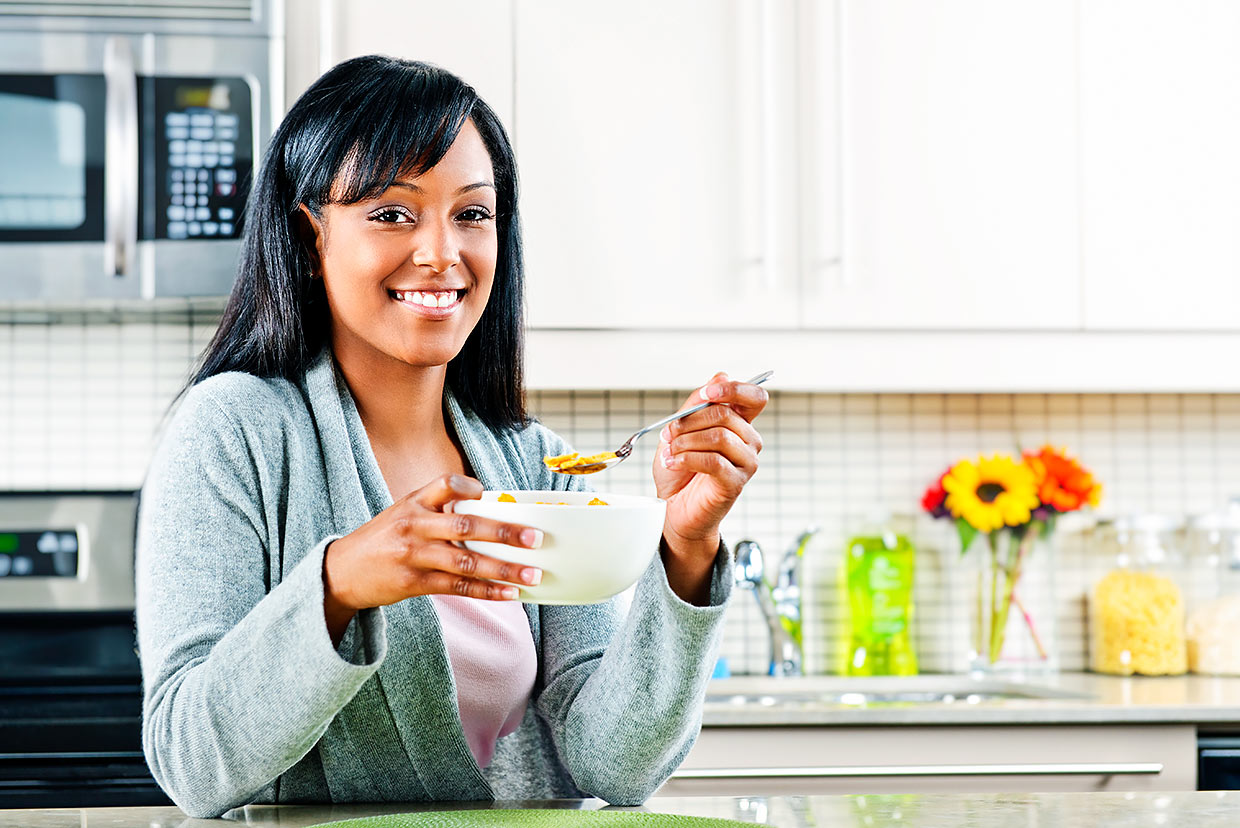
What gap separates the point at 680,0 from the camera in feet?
6.58

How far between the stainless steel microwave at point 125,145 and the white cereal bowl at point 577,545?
1.30 m

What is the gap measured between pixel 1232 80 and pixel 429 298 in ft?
5.36

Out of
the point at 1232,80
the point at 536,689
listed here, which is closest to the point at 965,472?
the point at 1232,80

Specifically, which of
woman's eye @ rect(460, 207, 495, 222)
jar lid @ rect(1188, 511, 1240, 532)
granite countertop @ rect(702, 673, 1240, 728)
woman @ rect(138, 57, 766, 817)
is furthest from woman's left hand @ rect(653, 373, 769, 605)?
jar lid @ rect(1188, 511, 1240, 532)

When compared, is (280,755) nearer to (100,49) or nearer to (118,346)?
(100,49)

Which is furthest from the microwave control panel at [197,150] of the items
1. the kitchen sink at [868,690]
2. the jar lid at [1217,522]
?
the jar lid at [1217,522]

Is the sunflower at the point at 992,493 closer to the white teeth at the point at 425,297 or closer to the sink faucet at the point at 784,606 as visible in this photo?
the sink faucet at the point at 784,606

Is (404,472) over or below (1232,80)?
below

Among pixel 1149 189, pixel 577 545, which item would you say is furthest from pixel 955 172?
pixel 577 545

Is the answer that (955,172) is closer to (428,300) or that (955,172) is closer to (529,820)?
(428,300)

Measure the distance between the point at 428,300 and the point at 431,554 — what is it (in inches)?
15.7

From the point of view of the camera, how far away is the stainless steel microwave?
1857 millimetres

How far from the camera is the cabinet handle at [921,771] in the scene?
70.4 inches

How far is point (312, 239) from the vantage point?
1142mm
